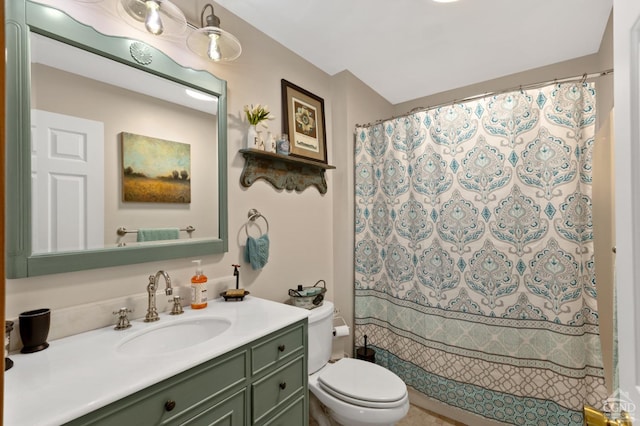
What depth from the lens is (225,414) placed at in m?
0.97

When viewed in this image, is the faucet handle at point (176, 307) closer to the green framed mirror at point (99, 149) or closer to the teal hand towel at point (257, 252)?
the green framed mirror at point (99, 149)

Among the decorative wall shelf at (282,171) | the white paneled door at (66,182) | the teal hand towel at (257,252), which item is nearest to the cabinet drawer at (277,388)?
the teal hand towel at (257,252)

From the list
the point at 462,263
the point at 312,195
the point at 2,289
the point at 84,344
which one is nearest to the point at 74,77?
the point at 84,344

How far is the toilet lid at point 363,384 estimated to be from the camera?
1.43 meters

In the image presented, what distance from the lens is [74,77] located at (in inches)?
43.3

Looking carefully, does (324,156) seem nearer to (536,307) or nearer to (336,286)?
(336,286)

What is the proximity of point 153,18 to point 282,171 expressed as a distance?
100cm

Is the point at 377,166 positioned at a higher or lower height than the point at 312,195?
higher

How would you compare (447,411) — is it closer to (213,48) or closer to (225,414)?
(225,414)

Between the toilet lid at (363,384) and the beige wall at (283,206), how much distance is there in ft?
1.80

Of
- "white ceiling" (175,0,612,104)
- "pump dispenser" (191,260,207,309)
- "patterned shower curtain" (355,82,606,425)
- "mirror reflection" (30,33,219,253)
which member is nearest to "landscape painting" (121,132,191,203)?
"mirror reflection" (30,33,219,253)

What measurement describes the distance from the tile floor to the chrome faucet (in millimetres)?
A: 1286

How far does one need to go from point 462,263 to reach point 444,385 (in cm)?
85

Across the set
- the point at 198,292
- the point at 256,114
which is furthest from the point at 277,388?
the point at 256,114
